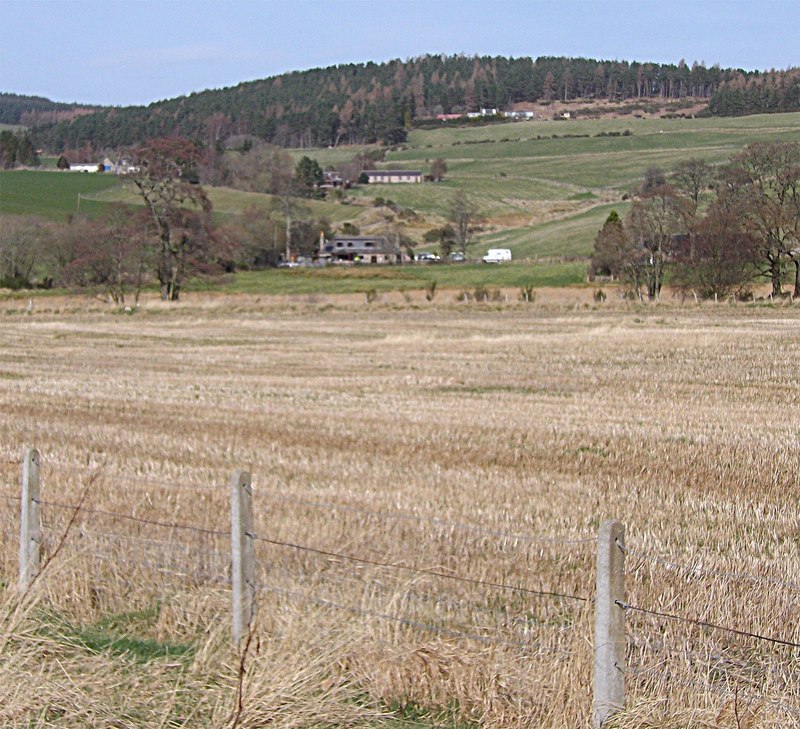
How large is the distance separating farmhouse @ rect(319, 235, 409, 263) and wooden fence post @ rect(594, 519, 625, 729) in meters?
108

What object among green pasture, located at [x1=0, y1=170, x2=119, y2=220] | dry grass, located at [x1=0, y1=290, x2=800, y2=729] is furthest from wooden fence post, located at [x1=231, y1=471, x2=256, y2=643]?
green pasture, located at [x1=0, y1=170, x2=119, y2=220]

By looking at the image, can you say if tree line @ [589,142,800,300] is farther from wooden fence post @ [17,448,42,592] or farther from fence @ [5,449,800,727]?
wooden fence post @ [17,448,42,592]

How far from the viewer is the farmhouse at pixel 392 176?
538 feet

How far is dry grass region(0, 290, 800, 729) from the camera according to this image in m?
5.93

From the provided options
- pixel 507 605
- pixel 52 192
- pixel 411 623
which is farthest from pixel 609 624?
pixel 52 192

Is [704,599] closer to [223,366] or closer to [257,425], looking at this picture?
[257,425]

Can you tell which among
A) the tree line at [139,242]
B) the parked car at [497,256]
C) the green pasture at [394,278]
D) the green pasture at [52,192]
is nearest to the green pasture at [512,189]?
the green pasture at [52,192]

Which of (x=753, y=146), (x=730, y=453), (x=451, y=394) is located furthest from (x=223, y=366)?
(x=753, y=146)

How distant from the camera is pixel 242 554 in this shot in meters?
6.70

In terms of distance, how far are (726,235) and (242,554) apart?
55070 mm

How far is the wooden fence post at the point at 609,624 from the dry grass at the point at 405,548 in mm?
173

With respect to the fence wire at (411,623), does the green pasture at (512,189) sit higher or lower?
higher

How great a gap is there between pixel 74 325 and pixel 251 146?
5824 inches

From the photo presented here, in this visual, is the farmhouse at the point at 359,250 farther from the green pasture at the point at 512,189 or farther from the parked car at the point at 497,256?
the parked car at the point at 497,256
